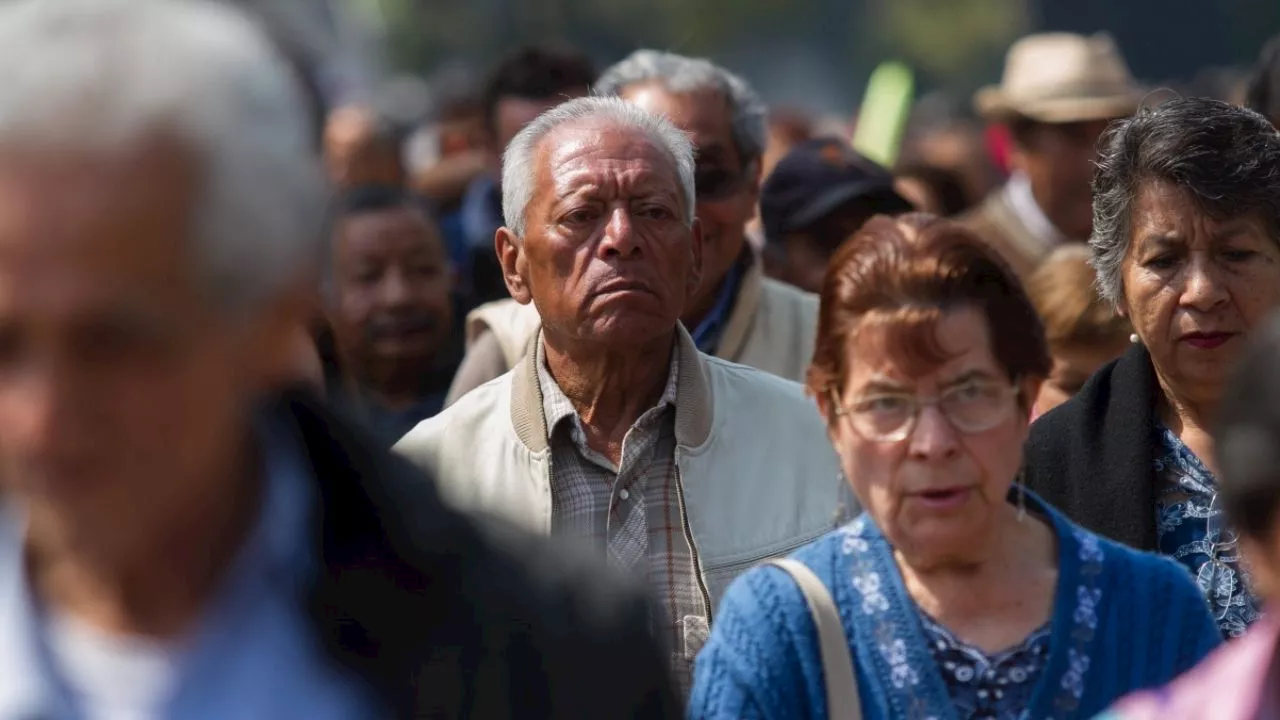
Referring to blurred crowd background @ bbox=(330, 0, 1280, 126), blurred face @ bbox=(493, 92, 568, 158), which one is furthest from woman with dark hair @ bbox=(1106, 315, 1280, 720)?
blurred crowd background @ bbox=(330, 0, 1280, 126)

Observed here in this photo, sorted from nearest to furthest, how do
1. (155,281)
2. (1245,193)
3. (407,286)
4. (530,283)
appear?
1. (155,281)
2. (1245,193)
3. (530,283)
4. (407,286)

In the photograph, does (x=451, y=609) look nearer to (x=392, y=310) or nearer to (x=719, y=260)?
(x=719, y=260)

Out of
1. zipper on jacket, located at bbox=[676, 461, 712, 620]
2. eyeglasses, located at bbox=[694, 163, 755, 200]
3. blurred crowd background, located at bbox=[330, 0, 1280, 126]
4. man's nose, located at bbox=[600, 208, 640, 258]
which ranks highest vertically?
blurred crowd background, located at bbox=[330, 0, 1280, 126]

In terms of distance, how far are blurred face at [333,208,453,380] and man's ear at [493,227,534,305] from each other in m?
2.02

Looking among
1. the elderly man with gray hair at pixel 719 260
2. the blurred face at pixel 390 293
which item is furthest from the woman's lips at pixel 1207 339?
the blurred face at pixel 390 293

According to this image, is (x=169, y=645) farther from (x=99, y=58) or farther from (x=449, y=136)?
(x=449, y=136)

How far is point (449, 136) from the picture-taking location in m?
13.0

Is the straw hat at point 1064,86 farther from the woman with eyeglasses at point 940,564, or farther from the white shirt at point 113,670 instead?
the white shirt at point 113,670

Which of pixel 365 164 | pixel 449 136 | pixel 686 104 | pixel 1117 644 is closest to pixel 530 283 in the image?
pixel 686 104

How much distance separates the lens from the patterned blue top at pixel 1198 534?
430 centimetres

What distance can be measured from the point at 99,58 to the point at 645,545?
2.92 meters

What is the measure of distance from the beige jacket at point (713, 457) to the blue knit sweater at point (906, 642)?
1197 mm

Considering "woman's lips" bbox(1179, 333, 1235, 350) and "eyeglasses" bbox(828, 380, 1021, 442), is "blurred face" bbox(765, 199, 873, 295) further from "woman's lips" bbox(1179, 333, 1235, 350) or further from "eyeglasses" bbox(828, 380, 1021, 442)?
"eyeglasses" bbox(828, 380, 1021, 442)

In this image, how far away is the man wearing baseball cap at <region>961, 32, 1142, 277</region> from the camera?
8.54m
